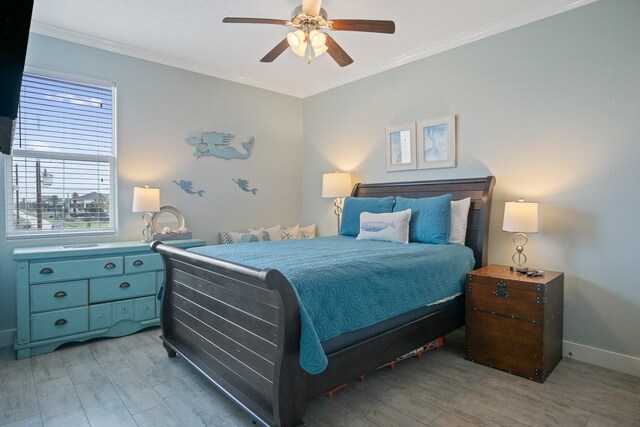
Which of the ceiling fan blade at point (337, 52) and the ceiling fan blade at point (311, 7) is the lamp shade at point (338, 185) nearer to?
the ceiling fan blade at point (337, 52)

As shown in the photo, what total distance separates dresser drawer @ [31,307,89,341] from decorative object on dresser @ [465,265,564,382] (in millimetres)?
3047

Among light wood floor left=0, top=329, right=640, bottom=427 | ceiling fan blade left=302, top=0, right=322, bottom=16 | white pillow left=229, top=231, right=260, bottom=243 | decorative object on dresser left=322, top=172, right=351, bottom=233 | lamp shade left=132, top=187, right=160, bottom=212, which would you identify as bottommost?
light wood floor left=0, top=329, right=640, bottom=427

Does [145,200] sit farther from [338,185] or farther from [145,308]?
[338,185]

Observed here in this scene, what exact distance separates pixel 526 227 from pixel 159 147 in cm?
351

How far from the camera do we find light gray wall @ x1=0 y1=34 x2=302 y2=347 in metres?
3.28

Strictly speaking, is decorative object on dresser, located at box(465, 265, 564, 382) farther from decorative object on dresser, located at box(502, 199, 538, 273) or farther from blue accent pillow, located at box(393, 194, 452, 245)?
blue accent pillow, located at box(393, 194, 452, 245)

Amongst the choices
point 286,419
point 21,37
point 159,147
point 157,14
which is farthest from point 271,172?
point 21,37

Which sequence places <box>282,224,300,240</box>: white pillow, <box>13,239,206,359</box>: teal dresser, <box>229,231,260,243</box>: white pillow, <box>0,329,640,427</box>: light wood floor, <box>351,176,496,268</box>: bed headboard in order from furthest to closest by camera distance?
<box>282,224,300,240</box>: white pillow < <box>229,231,260,243</box>: white pillow < <box>351,176,496,268</box>: bed headboard < <box>13,239,206,359</box>: teal dresser < <box>0,329,640,427</box>: light wood floor

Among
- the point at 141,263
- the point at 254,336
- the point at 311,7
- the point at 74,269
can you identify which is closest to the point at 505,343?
the point at 254,336

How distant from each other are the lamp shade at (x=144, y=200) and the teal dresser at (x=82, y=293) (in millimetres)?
340

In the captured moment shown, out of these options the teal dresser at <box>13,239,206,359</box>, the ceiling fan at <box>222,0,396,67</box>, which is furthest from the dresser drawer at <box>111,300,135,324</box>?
the ceiling fan at <box>222,0,396,67</box>

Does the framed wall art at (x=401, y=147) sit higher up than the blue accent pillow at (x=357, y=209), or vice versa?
the framed wall art at (x=401, y=147)

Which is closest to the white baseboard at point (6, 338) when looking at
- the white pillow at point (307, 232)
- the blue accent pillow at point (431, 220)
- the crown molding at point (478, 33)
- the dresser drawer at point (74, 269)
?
the dresser drawer at point (74, 269)

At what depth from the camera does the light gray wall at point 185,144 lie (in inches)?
129
